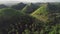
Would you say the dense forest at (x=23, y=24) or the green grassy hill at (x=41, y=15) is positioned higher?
the dense forest at (x=23, y=24)

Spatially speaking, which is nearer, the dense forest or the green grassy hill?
the dense forest

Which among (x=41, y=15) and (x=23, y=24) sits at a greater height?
(x=23, y=24)

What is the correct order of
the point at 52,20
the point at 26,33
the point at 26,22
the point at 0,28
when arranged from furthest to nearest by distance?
the point at 52,20, the point at 26,22, the point at 0,28, the point at 26,33

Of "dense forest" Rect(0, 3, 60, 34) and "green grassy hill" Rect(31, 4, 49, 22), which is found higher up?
"dense forest" Rect(0, 3, 60, 34)

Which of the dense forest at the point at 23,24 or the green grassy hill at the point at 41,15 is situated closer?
the dense forest at the point at 23,24

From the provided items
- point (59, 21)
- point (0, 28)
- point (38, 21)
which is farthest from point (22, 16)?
point (59, 21)

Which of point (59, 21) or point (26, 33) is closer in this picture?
point (26, 33)

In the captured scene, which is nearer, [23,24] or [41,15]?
→ [23,24]

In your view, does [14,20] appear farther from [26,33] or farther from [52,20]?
[52,20]

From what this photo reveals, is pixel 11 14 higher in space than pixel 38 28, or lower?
higher

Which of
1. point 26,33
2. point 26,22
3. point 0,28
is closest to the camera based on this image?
point 26,33
